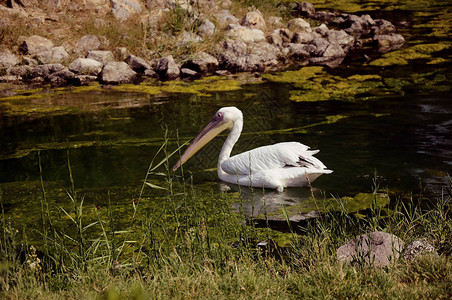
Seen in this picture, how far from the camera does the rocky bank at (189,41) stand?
12.5 meters

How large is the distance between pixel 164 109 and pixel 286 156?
4.51 meters

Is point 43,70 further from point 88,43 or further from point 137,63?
point 137,63

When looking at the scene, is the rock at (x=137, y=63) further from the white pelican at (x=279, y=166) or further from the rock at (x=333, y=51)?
the white pelican at (x=279, y=166)

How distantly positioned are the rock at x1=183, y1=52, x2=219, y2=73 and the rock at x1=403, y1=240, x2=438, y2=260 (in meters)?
10.1

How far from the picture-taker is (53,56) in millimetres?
12867

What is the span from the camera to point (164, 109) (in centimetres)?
980

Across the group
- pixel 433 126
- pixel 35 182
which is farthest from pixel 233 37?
pixel 35 182

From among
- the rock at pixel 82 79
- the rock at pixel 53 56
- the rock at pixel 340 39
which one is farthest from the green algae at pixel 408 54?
the rock at pixel 53 56

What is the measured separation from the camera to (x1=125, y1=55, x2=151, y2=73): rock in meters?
12.9

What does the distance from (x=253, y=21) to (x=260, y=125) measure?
8.18 m

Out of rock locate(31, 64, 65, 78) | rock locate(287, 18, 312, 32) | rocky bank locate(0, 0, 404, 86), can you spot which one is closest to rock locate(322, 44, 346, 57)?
rocky bank locate(0, 0, 404, 86)

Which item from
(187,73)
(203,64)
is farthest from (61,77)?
(203,64)

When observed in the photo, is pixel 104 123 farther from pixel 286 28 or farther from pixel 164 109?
pixel 286 28

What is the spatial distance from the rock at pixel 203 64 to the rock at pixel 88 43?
8.16 feet
